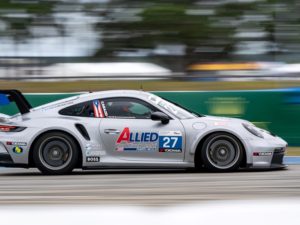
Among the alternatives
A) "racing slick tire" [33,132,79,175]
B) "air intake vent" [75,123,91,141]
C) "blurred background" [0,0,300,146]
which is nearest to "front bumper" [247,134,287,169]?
"air intake vent" [75,123,91,141]

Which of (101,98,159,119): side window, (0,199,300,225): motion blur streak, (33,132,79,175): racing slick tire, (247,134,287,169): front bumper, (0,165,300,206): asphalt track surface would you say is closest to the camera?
(0,199,300,225): motion blur streak

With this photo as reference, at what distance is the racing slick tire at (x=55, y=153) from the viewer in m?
9.83

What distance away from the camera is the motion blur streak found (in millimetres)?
4555

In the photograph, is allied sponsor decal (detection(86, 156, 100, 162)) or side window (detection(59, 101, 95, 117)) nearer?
allied sponsor decal (detection(86, 156, 100, 162))

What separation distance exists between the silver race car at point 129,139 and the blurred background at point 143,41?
9265 millimetres

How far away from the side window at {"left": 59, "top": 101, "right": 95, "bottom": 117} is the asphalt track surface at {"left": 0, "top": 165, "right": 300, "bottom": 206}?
793 millimetres

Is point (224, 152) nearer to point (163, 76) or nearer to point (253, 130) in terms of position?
point (253, 130)

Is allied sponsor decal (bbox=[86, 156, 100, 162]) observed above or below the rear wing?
below

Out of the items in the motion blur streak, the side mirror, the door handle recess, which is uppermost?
the motion blur streak

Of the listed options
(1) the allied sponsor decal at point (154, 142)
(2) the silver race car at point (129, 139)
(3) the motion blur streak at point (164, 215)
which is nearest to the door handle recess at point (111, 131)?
(2) the silver race car at point (129, 139)

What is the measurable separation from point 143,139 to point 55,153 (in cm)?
115

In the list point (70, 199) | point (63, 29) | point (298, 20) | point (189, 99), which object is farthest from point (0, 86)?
point (70, 199)

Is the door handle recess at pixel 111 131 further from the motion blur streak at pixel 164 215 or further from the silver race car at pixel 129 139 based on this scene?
the motion blur streak at pixel 164 215

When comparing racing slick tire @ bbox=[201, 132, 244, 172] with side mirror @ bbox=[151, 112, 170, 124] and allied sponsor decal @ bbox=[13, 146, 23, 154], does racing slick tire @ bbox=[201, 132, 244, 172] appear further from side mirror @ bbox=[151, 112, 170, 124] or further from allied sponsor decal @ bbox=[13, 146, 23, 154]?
allied sponsor decal @ bbox=[13, 146, 23, 154]
